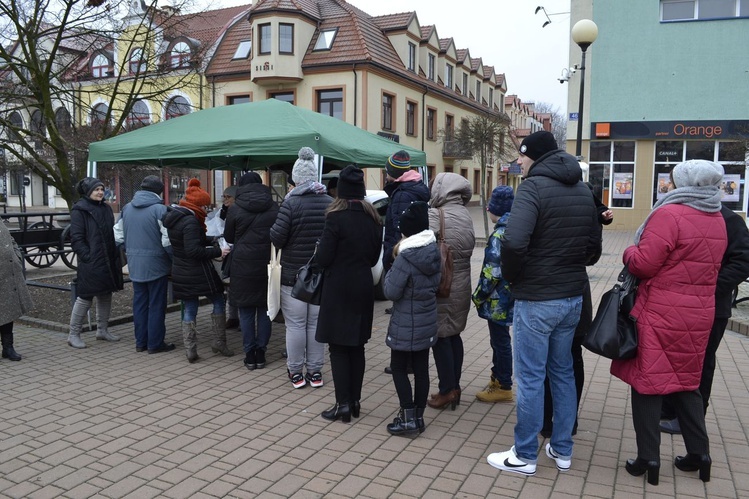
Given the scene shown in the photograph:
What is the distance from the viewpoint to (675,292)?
133 inches

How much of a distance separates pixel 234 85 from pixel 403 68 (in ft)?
27.2

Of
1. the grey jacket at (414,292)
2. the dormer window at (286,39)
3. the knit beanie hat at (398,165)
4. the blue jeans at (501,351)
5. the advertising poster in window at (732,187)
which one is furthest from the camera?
the dormer window at (286,39)

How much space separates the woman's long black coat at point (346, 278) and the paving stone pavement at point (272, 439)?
0.71 metres

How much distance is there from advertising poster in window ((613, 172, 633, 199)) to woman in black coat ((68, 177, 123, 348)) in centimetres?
2005

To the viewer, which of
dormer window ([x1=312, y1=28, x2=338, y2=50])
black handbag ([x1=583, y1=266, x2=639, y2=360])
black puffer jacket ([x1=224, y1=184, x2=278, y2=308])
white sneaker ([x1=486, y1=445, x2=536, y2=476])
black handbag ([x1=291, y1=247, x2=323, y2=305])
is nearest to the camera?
black handbag ([x1=583, y1=266, x2=639, y2=360])

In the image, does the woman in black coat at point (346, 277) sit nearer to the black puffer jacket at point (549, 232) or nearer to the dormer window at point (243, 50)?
the black puffer jacket at point (549, 232)

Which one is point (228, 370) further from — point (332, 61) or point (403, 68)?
point (403, 68)

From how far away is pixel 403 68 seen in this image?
100 ft

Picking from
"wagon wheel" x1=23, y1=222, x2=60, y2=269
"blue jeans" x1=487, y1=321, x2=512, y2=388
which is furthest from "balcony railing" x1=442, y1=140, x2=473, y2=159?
"blue jeans" x1=487, y1=321, x2=512, y2=388

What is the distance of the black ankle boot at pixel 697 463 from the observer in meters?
3.58

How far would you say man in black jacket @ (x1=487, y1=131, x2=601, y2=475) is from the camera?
344cm

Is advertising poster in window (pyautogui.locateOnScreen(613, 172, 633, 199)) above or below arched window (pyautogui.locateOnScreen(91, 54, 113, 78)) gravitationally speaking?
below

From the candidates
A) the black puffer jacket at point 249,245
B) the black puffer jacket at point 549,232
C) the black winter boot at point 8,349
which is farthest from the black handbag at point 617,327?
the black winter boot at point 8,349

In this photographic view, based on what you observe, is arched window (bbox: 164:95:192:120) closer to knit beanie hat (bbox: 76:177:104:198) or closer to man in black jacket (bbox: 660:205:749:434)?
knit beanie hat (bbox: 76:177:104:198)
